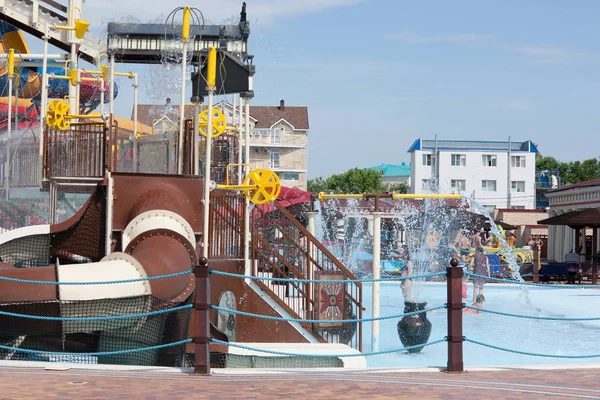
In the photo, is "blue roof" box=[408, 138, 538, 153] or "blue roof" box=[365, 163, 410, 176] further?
"blue roof" box=[365, 163, 410, 176]

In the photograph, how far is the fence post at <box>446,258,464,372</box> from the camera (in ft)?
29.7

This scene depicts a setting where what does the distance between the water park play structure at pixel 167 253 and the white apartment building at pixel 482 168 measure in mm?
76055

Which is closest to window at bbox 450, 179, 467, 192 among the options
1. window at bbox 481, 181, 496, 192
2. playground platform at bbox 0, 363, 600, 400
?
window at bbox 481, 181, 496, 192

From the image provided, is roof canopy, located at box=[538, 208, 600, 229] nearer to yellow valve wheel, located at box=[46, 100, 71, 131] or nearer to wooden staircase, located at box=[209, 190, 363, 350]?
wooden staircase, located at box=[209, 190, 363, 350]

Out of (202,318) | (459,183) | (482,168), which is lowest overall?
(202,318)

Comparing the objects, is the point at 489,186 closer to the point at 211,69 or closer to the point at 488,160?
the point at 488,160

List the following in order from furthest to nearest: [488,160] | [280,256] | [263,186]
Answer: [488,160] → [280,256] → [263,186]

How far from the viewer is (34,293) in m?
10.3

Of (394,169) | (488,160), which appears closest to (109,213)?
(488,160)

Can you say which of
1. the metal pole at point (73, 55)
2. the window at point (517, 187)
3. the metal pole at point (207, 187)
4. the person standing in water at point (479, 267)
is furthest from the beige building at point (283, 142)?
the metal pole at point (207, 187)

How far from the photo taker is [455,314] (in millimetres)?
9086

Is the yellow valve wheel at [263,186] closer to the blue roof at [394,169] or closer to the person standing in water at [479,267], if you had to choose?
the person standing in water at [479,267]

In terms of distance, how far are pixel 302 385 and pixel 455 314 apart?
1.82m

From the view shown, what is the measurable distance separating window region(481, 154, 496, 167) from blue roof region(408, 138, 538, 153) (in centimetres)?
77
